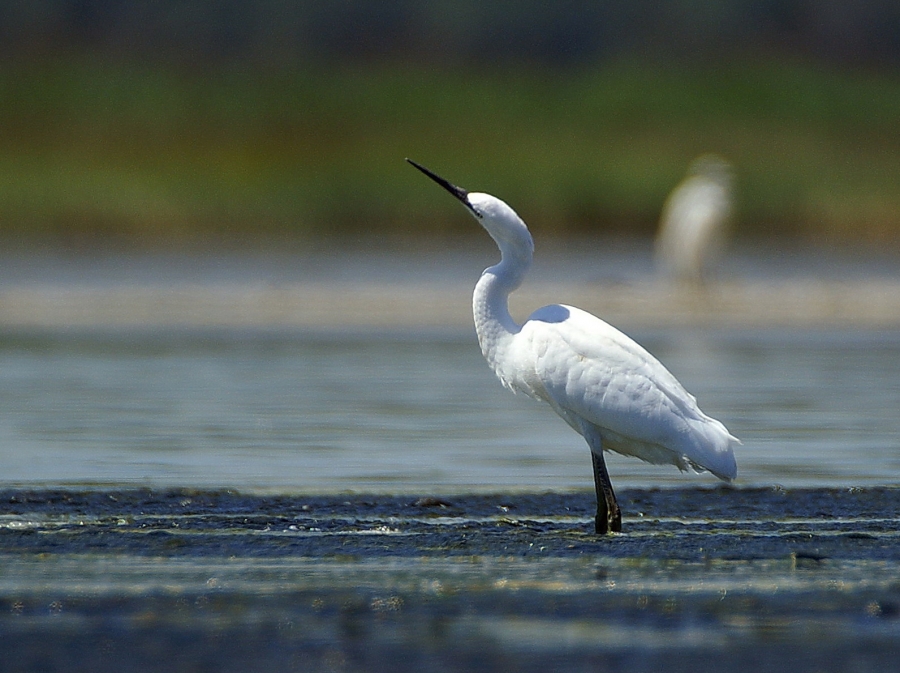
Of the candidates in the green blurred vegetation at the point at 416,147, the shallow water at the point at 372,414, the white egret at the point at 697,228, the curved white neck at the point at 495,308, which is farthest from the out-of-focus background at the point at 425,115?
the curved white neck at the point at 495,308

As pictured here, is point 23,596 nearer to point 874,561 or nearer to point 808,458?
point 874,561

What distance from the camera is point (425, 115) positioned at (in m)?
68.8

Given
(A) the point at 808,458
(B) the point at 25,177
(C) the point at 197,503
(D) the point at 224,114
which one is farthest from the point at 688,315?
(D) the point at 224,114

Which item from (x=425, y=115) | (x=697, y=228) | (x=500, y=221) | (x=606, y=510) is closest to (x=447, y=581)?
A: (x=606, y=510)

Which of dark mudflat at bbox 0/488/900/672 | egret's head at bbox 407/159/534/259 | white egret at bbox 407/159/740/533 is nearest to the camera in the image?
dark mudflat at bbox 0/488/900/672

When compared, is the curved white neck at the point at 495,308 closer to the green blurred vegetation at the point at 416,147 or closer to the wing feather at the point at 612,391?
the wing feather at the point at 612,391

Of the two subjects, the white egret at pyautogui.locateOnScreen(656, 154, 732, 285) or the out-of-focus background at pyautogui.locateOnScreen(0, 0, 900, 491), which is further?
the white egret at pyautogui.locateOnScreen(656, 154, 732, 285)

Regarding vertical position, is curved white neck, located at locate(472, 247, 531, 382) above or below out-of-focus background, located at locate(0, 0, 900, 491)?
below

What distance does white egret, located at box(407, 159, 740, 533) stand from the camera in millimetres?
8688

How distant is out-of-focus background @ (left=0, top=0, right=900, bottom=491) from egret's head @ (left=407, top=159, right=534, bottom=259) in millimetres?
1582

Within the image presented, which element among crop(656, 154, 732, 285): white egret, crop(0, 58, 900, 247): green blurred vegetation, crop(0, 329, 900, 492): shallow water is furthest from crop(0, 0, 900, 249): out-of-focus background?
crop(0, 329, 900, 492): shallow water

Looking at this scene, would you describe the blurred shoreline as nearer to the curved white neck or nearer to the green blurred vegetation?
the curved white neck

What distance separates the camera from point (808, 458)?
11.1m

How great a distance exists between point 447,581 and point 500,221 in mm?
2261
